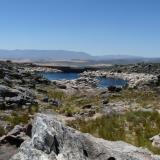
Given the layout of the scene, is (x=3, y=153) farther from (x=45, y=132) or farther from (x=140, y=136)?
(x=140, y=136)

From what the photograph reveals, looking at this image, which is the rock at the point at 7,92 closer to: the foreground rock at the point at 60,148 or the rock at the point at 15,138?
the rock at the point at 15,138

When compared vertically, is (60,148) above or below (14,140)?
above

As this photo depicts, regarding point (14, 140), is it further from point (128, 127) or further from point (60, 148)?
point (128, 127)

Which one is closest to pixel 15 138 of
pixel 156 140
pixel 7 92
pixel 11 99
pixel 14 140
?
pixel 14 140

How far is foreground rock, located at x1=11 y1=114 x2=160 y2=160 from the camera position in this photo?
29.5 feet

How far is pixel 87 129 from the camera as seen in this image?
1958 centimetres

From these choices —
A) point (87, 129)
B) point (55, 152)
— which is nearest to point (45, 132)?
point (55, 152)

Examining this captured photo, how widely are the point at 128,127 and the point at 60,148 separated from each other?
11.6m

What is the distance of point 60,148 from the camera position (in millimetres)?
9656

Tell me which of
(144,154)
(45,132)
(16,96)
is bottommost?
(16,96)

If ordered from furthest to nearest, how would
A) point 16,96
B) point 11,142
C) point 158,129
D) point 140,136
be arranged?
point 16,96
point 158,129
point 140,136
point 11,142

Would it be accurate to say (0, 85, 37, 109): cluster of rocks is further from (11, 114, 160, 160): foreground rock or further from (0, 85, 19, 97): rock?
(11, 114, 160, 160): foreground rock

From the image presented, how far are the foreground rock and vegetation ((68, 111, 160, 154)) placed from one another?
4.09m

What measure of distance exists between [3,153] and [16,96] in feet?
73.0
